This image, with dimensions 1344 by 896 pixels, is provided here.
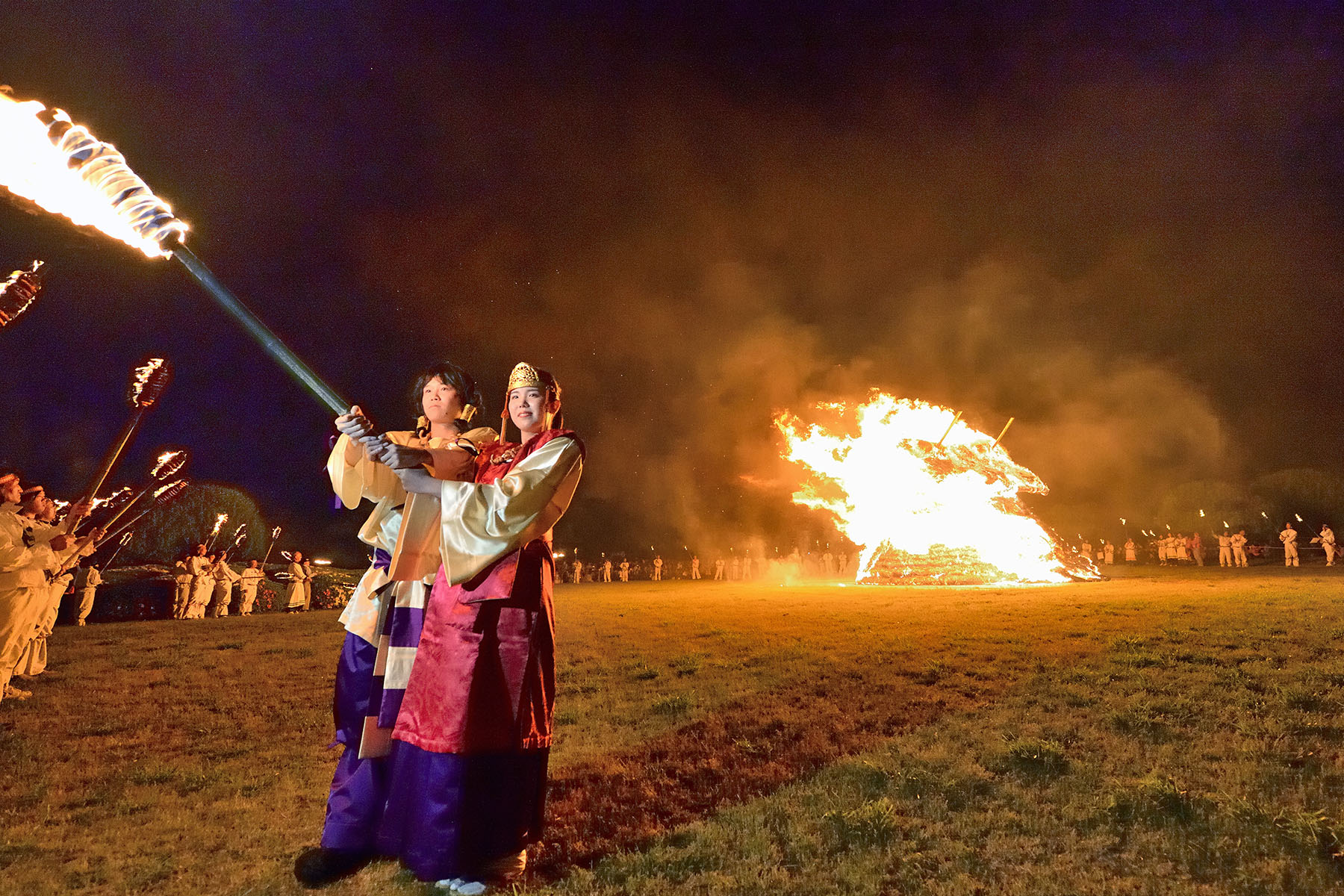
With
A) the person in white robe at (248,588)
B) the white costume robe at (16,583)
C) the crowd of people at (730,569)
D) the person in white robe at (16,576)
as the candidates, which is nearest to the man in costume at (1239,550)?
the crowd of people at (730,569)

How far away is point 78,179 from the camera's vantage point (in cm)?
332

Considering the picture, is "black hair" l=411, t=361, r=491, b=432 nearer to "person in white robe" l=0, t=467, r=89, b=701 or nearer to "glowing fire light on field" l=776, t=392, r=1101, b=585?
"person in white robe" l=0, t=467, r=89, b=701

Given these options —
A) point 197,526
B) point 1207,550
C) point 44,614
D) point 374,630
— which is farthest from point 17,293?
point 1207,550

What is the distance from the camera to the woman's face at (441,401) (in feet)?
15.2

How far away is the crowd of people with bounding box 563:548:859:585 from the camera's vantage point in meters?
43.1

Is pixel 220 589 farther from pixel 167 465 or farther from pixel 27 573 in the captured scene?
pixel 27 573

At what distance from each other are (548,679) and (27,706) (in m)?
8.47

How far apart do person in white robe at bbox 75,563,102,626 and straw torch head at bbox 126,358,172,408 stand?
15321 mm

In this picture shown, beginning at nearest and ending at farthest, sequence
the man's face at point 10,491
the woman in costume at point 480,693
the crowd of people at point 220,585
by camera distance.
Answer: the woman in costume at point 480,693, the man's face at point 10,491, the crowd of people at point 220,585

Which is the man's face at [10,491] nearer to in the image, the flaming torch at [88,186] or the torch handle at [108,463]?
the torch handle at [108,463]

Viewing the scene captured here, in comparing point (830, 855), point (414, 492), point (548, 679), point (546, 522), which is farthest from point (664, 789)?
point (414, 492)

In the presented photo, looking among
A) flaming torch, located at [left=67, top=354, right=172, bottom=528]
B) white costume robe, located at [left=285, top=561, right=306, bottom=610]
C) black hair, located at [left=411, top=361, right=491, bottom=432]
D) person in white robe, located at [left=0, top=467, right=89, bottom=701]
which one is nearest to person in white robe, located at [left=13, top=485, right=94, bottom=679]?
person in white robe, located at [left=0, top=467, right=89, bottom=701]

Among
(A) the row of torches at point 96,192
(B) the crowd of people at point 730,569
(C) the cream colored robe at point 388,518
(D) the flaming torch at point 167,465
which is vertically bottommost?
(B) the crowd of people at point 730,569

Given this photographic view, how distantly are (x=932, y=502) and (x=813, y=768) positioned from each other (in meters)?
23.5
